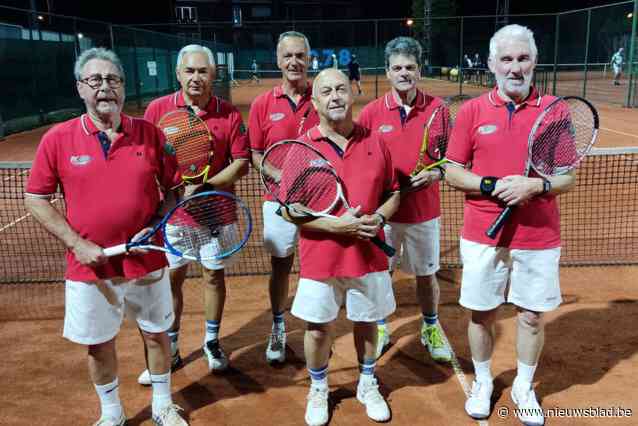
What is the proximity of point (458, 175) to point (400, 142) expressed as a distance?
0.81 meters

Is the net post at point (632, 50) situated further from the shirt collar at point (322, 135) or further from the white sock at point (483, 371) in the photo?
the shirt collar at point (322, 135)

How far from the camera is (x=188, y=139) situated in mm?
4062

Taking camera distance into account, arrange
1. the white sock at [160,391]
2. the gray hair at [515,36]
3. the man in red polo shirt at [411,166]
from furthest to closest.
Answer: the man in red polo shirt at [411,166]
the white sock at [160,391]
the gray hair at [515,36]

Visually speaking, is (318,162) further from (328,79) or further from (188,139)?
(188,139)

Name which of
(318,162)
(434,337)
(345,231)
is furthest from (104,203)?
(434,337)

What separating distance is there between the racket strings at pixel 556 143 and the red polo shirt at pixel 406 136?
0.93m

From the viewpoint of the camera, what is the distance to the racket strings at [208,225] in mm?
3695

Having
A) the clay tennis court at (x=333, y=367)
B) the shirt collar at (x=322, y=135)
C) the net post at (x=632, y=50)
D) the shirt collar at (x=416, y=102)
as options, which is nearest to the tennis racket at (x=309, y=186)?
the shirt collar at (x=322, y=135)

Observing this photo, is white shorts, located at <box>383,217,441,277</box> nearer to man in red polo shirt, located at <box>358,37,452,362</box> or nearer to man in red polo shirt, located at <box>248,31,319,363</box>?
man in red polo shirt, located at <box>358,37,452,362</box>

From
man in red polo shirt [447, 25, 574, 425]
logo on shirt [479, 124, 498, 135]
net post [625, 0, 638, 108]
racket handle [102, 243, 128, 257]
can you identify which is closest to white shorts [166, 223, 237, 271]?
racket handle [102, 243, 128, 257]

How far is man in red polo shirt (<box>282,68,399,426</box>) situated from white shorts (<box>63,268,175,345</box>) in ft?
2.87

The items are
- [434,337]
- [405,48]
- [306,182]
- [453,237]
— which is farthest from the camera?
[453,237]

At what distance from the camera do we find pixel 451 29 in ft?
118

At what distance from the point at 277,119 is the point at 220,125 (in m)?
0.47
